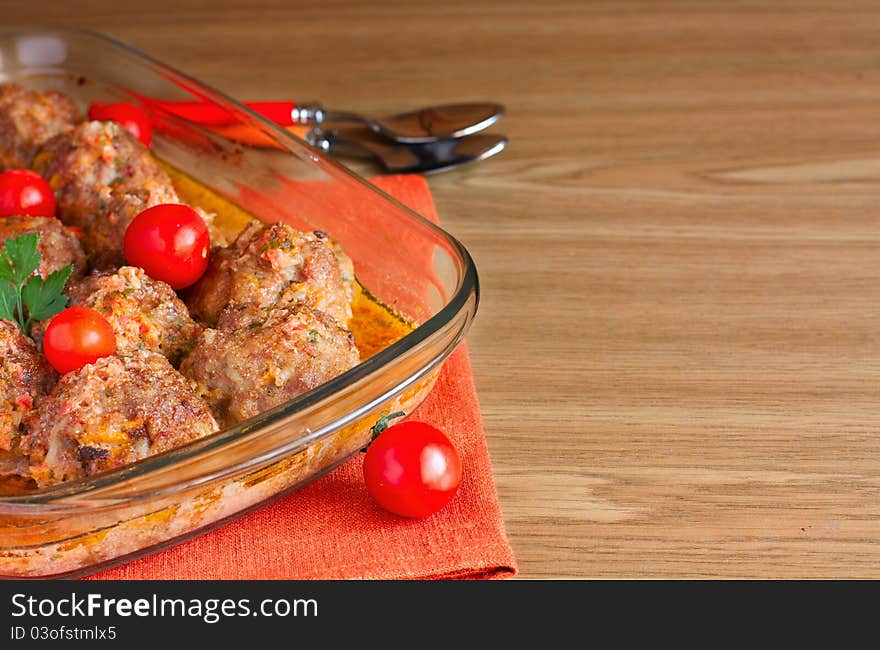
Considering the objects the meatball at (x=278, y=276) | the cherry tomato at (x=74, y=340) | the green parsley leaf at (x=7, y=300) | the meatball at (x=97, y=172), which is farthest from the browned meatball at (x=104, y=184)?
the cherry tomato at (x=74, y=340)

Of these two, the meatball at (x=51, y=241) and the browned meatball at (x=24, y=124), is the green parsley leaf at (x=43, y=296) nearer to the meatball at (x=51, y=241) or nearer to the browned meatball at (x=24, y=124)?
the meatball at (x=51, y=241)

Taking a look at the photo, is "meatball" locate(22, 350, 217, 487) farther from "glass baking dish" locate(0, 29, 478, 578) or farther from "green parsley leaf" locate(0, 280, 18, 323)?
"green parsley leaf" locate(0, 280, 18, 323)

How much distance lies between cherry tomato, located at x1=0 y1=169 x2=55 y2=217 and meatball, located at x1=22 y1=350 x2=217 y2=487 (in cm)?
84

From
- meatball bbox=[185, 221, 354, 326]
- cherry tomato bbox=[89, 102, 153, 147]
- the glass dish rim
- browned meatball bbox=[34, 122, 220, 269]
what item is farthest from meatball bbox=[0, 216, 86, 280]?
the glass dish rim

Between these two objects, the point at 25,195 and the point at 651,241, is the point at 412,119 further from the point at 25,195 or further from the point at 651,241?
the point at 25,195

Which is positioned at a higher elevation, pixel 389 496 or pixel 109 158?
pixel 109 158

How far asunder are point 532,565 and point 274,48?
2730 millimetres

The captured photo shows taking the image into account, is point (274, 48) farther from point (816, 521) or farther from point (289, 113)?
point (816, 521)

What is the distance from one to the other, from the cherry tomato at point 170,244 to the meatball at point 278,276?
6 cm

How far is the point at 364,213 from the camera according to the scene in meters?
2.83

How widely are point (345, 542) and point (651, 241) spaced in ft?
4.84

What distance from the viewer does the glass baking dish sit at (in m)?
1.98

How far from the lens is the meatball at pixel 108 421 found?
6.87ft

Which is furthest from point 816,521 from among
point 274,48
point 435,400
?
point 274,48
